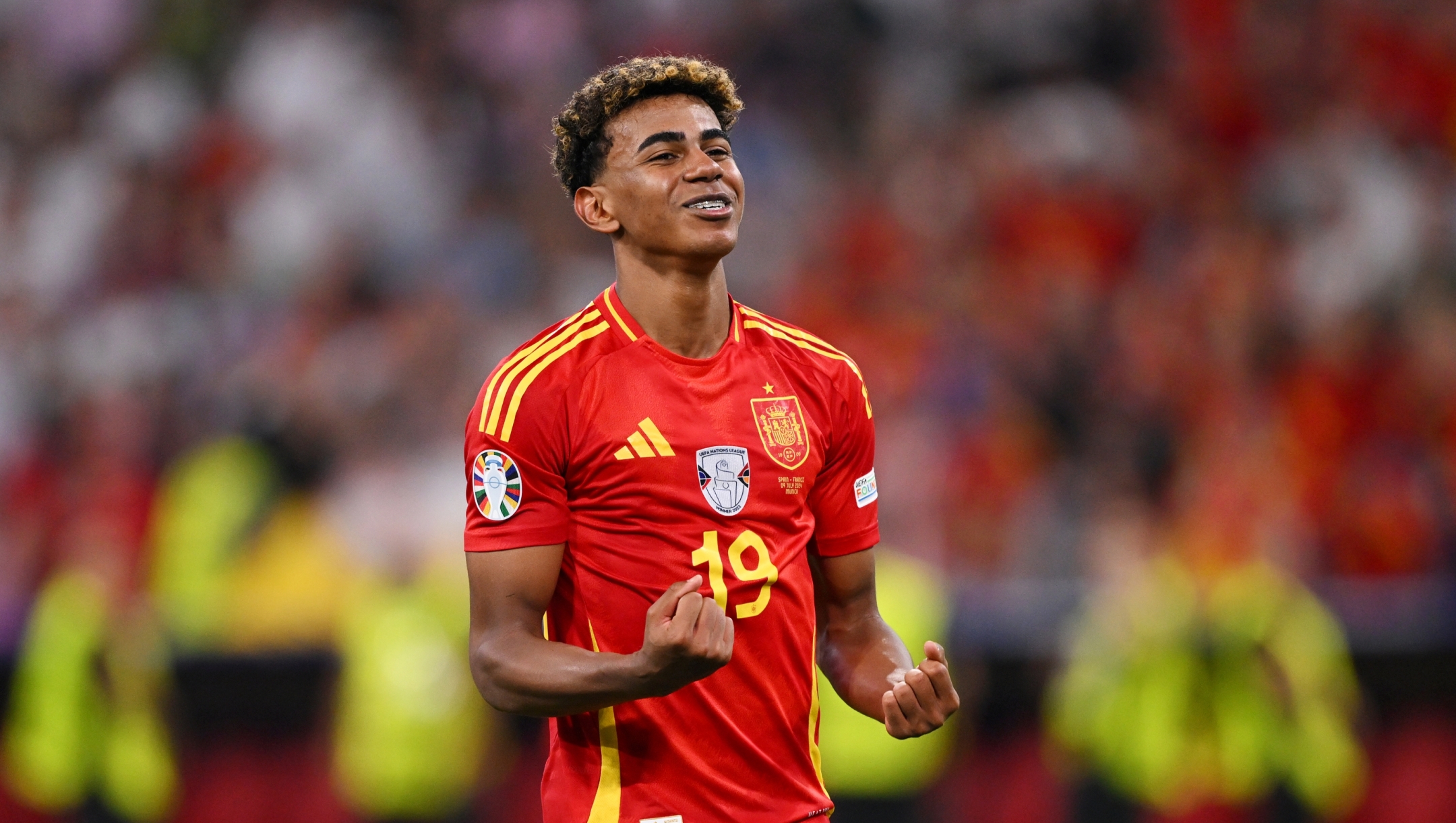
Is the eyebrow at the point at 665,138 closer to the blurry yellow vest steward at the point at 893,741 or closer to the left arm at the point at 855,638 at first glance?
the left arm at the point at 855,638

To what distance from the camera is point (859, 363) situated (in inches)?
A: 356

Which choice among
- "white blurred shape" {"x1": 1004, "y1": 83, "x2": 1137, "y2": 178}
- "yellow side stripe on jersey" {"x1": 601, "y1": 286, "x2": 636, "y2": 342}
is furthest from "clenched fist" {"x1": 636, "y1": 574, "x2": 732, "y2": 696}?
"white blurred shape" {"x1": 1004, "y1": 83, "x2": 1137, "y2": 178}

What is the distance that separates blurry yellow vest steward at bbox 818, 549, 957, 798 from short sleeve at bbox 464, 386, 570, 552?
388 centimetres

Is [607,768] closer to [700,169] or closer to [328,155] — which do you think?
[700,169]

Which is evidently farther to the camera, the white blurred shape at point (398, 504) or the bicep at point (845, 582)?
the white blurred shape at point (398, 504)

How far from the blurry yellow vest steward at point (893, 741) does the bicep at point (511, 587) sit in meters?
3.87

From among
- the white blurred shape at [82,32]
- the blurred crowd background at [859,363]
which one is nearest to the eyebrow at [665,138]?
the blurred crowd background at [859,363]

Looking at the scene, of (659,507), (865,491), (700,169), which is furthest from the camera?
(865,491)

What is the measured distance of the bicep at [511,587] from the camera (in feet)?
11.3

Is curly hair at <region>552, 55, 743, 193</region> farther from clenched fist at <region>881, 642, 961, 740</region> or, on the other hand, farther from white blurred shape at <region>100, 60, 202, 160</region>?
white blurred shape at <region>100, 60, 202, 160</region>

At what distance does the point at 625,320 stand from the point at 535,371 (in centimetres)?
27

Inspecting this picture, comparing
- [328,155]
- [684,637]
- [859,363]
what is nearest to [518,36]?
[328,155]

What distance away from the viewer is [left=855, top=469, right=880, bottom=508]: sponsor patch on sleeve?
12.6 ft

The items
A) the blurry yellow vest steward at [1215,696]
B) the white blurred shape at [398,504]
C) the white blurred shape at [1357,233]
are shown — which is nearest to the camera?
the blurry yellow vest steward at [1215,696]
